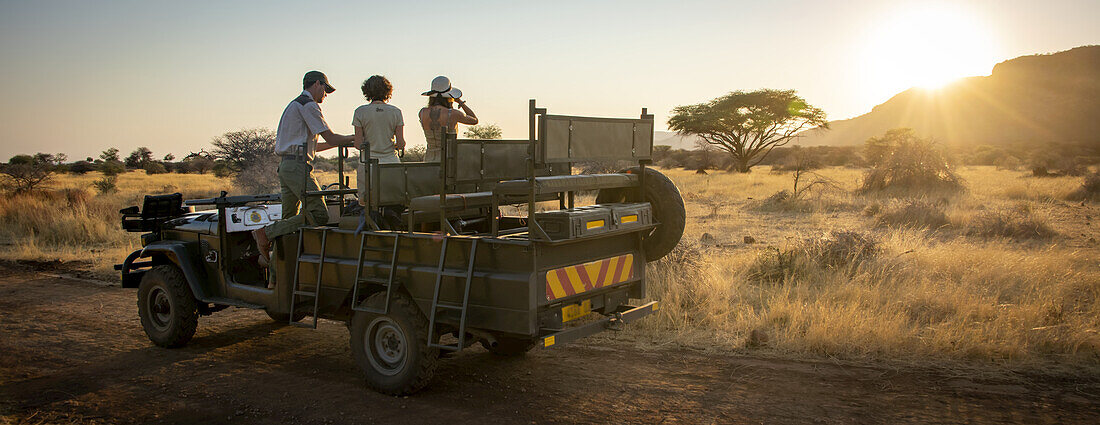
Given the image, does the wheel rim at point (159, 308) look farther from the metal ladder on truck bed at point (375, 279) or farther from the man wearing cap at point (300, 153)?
the metal ladder on truck bed at point (375, 279)

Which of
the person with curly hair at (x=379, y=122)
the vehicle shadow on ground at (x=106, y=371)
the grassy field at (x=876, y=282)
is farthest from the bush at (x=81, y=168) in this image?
the person with curly hair at (x=379, y=122)

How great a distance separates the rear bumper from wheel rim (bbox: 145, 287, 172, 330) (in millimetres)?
3950

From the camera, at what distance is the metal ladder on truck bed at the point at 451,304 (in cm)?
454

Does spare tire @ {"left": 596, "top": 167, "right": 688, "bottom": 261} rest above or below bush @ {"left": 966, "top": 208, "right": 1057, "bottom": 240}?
above

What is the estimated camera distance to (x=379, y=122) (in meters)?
6.16

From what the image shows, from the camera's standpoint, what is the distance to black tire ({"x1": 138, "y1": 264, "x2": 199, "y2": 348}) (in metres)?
6.38

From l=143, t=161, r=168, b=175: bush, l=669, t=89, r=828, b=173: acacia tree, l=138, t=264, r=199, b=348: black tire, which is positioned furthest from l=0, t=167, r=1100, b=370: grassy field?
l=143, t=161, r=168, b=175: bush

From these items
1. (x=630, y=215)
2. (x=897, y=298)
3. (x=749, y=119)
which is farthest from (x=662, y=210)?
(x=749, y=119)

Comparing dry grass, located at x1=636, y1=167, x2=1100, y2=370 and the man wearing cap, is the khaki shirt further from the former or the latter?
dry grass, located at x1=636, y1=167, x2=1100, y2=370

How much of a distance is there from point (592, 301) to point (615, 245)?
448mm

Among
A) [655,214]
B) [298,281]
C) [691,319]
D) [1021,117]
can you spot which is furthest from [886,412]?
[1021,117]

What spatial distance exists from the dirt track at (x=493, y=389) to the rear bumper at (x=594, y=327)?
1.66 feet

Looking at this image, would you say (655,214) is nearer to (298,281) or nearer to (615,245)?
(615,245)

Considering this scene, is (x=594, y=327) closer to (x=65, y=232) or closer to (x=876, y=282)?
(x=876, y=282)
